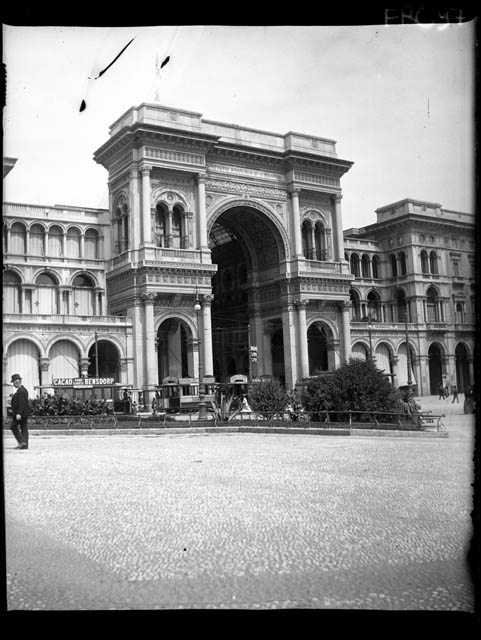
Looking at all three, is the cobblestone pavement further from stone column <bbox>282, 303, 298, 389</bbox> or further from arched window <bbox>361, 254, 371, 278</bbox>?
arched window <bbox>361, 254, 371, 278</bbox>

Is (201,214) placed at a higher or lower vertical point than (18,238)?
higher

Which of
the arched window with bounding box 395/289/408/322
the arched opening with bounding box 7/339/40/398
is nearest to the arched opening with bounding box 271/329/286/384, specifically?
the arched window with bounding box 395/289/408/322

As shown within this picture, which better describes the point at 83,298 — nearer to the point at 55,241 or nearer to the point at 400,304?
the point at 55,241

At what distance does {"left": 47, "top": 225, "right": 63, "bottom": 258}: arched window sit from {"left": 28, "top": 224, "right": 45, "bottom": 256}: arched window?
44cm

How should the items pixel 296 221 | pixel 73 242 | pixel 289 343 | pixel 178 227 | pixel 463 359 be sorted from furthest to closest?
pixel 296 221, pixel 289 343, pixel 73 242, pixel 178 227, pixel 463 359

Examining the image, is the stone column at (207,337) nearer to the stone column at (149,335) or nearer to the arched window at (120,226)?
the stone column at (149,335)

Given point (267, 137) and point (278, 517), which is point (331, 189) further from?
point (278, 517)

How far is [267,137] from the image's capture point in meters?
45.9

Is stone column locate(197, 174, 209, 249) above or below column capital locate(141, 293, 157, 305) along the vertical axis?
above

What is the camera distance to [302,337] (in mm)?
44625

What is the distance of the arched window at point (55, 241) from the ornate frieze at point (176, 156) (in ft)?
27.5

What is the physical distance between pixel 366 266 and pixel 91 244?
2339 centimetres

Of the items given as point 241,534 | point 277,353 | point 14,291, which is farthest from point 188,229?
point 241,534

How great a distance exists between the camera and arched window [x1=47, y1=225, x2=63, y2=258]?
43.5 m
